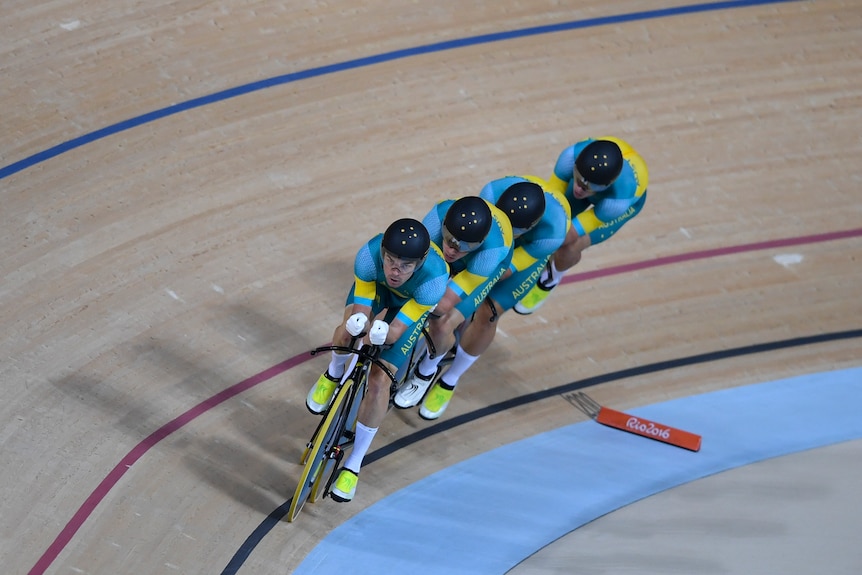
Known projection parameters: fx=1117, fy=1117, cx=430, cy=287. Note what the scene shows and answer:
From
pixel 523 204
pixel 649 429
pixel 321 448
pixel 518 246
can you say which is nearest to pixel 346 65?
pixel 518 246

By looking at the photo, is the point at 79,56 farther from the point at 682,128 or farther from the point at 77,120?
the point at 682,128

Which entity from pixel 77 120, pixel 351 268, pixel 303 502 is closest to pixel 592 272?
pixel 351 268

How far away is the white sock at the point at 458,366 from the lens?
518 centimetres

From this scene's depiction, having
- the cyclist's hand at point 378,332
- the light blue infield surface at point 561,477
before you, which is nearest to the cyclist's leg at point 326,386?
the light blue infield surface at point 561,477

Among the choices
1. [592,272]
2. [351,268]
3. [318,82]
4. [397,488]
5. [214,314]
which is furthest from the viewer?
[318,82]

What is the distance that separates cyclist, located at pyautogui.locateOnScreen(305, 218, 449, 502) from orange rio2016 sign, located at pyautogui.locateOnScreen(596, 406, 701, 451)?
1490 mm

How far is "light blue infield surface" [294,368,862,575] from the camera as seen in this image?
4.55 meters

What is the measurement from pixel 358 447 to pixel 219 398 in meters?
0.85

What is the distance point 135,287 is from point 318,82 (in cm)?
201

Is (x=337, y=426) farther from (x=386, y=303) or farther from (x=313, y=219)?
(x=313, y=219)

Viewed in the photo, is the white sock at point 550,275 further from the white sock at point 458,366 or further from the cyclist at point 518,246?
the white sock at point 458,366

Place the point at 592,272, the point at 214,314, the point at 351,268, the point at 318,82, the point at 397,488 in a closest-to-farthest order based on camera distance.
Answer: the point at 397,488 < the point at 214,314 < the point at 351,268 < the point at 592,272 < the point at 318,82

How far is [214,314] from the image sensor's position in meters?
5.38

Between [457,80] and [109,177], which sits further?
[457,80]
